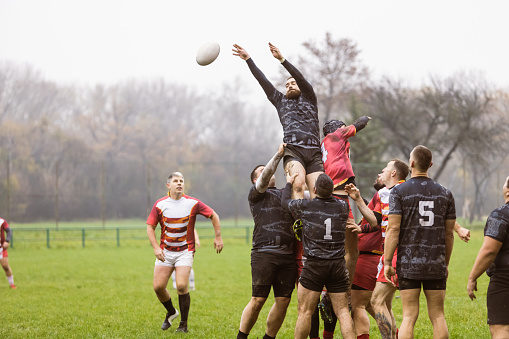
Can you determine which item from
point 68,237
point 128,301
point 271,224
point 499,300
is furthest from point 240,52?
point 68,237

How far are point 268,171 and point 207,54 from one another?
6.29 ft

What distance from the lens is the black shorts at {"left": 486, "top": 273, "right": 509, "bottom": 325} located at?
5367 mm

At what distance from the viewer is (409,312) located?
5.91 meters

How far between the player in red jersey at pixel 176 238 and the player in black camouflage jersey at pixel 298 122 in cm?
239

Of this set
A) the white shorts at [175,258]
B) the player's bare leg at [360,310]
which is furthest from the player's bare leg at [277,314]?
the white shorts at [175,258]

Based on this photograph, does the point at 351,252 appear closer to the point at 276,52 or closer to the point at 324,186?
the point at 324,186

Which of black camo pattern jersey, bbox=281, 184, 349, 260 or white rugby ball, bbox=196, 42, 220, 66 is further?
white rugby ball, bbox=196, 42, 220, 66

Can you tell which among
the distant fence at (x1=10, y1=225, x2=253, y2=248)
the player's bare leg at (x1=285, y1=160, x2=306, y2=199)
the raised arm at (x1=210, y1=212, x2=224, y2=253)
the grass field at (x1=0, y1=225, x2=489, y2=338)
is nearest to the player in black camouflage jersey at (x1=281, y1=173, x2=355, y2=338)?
the player's bare leg at (x1=285, y1=160, x2=306, y2=199)

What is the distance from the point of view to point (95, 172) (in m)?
44.2

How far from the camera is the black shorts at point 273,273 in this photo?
277 inches

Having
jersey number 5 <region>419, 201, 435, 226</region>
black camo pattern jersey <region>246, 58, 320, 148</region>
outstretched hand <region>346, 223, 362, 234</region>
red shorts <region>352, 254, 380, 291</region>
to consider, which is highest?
black camo pattern jersey <region>246, 58, 320, 148</region>

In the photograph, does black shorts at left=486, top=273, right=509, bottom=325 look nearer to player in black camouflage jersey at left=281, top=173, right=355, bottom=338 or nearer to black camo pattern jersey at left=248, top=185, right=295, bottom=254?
player in black camouflage jersey at left=281, top=173, right=355, bottom=338

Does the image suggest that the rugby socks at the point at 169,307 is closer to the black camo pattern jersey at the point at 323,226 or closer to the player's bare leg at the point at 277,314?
the player's bare leg at the point at 277,314

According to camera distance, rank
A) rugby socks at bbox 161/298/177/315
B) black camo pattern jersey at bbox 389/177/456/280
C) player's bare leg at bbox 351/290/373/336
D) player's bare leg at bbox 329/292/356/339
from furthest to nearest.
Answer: rugby socks at bbox 161/298/177/315 → player's bare leg at bbox 351/290/373/336 → player's bare leg at bbox 329/292/356/339 → black camo pattern jersey at bbox 389/177/456/280
